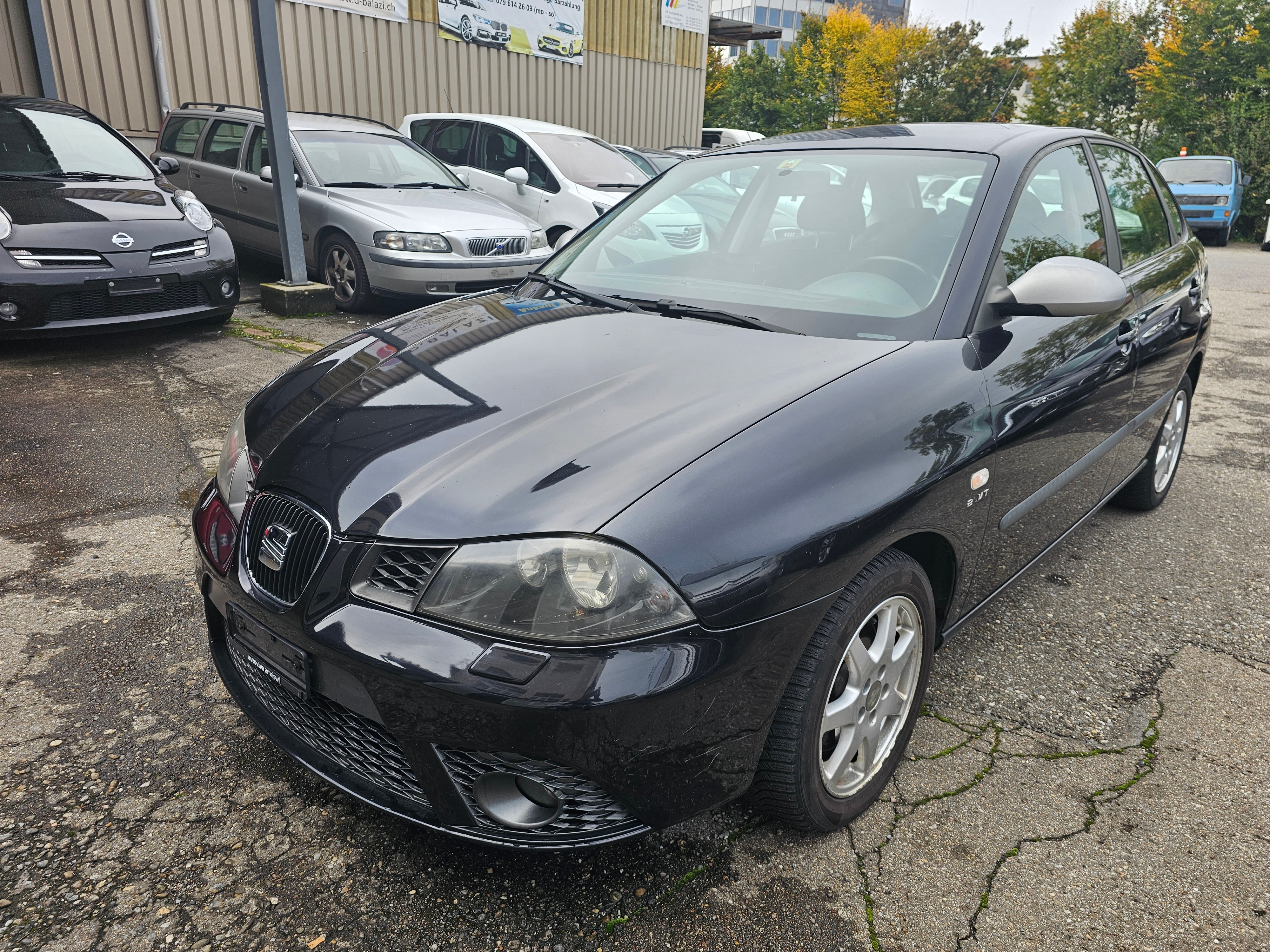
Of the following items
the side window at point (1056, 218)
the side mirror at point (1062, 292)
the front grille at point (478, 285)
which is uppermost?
the side window at point (1056, 218)

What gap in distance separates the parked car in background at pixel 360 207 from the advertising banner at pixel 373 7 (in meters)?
3.73

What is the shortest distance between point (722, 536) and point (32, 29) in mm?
11364

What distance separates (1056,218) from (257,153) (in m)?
7.47

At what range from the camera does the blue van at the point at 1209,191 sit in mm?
17594

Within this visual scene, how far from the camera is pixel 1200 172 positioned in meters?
18.2

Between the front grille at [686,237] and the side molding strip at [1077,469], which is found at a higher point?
the front grille at [686,237]

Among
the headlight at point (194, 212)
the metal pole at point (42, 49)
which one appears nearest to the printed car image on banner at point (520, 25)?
the metal pole at point (42, 49)

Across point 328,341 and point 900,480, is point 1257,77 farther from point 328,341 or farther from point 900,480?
point 900,480

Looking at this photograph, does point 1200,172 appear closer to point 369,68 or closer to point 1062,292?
point 369,68

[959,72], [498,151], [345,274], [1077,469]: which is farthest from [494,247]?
[959,72]

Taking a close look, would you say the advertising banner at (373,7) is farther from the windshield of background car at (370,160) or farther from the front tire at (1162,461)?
the front tire at (1162,461)

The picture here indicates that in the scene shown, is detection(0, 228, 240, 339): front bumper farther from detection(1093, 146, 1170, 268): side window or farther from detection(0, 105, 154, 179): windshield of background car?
detection(1093, 146, 1170, 268): side window

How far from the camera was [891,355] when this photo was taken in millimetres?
2088

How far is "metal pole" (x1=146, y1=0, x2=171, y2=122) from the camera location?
10383 mm
